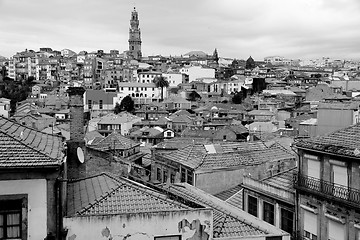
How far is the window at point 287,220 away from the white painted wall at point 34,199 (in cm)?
1417

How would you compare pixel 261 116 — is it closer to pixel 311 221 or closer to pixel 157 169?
pixel 157 169

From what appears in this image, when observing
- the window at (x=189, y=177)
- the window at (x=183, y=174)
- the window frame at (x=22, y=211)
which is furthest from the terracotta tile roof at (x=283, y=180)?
the window frame at (x=22, y=211)

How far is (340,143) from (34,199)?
45.4 ft

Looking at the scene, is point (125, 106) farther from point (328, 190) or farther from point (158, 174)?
point (328, 190)

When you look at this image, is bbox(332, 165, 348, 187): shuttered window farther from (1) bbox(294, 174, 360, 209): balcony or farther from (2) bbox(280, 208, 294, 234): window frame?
(2) bbox(280, 208, 294, 234): window frame

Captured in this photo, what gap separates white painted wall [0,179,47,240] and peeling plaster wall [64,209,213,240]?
1120mm

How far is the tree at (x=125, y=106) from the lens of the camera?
118938 mm

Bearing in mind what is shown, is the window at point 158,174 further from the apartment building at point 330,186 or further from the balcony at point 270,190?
the apartment building at point 330,186

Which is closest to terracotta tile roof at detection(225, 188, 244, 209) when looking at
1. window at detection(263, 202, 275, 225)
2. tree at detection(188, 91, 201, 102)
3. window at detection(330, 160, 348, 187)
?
window at detection(263, 202, 275, 225)

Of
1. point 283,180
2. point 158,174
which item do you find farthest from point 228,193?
point 158,174

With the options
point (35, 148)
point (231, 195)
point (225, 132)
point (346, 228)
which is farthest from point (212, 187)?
point (225, 132)

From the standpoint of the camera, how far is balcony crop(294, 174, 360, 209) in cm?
1850

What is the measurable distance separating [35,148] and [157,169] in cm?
2026

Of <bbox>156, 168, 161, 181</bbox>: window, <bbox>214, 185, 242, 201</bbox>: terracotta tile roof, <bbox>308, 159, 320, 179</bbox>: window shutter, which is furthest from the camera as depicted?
<bbox>156, 168, 161, 181</bbox>: window
